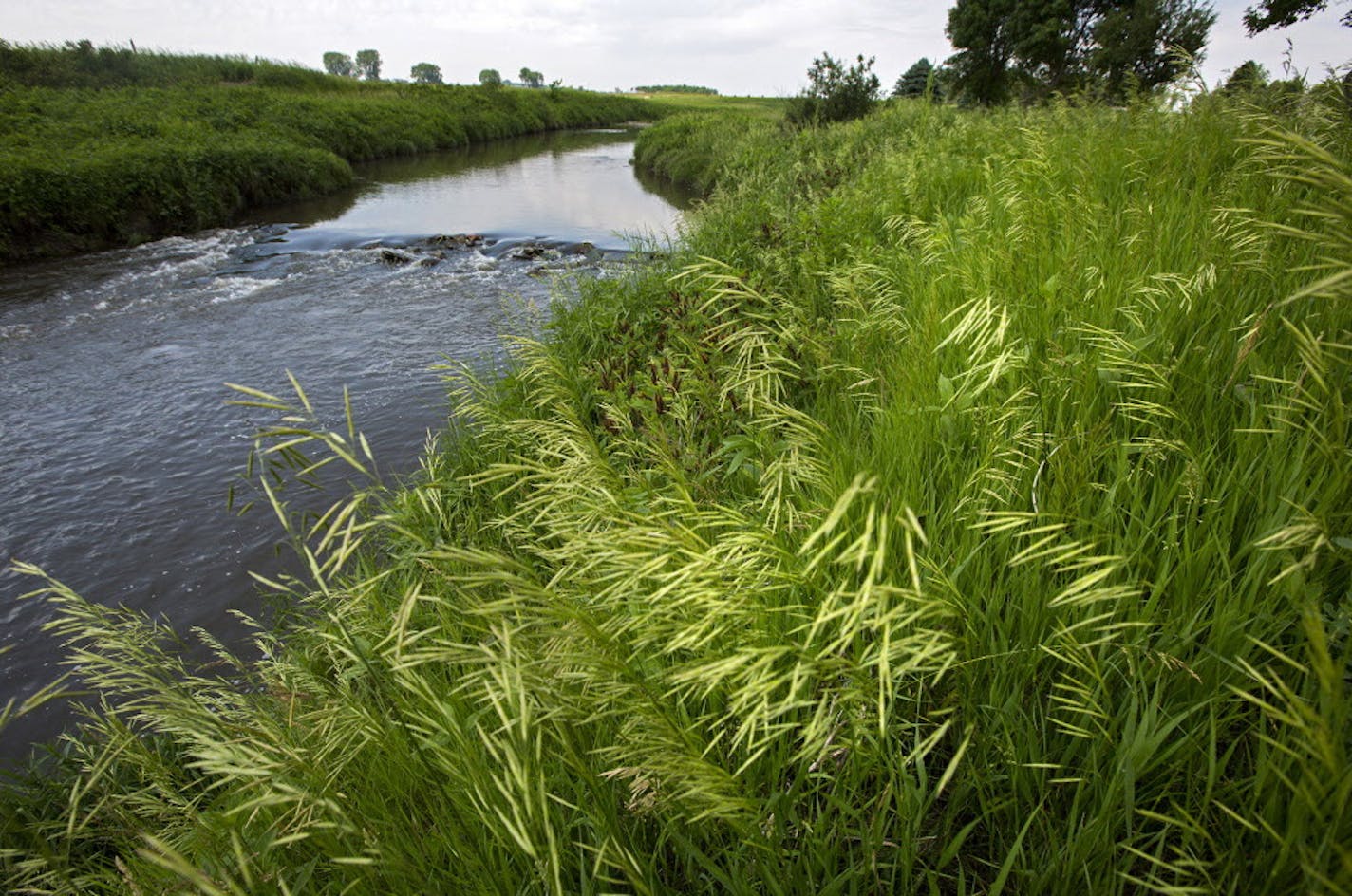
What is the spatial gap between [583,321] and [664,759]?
14.7 ft

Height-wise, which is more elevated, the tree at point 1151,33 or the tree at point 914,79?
the tree at point 914,79

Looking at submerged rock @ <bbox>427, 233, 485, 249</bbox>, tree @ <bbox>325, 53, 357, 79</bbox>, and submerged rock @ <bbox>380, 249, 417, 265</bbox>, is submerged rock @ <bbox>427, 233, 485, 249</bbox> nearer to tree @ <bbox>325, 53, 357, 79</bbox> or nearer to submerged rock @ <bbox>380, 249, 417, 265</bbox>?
submerged rock @ <bbox>380, 249, 417, 265</bbox>

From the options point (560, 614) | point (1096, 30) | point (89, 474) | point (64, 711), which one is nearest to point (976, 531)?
point (560, 614)

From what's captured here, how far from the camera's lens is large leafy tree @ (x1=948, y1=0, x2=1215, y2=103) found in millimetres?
19672

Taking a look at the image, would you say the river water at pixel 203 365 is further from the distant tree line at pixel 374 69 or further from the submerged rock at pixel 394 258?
the distant tree line at pixel 374 69

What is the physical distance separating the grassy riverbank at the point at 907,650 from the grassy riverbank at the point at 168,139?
42.1 ft

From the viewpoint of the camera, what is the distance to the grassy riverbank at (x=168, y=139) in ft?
36.2

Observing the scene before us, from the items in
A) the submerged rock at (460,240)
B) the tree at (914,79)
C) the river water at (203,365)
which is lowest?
the river water at (203,365)

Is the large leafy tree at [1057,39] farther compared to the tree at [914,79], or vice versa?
the tree at [914,79]

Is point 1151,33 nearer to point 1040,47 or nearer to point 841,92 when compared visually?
point 1040,47

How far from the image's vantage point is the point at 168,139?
15352 mm

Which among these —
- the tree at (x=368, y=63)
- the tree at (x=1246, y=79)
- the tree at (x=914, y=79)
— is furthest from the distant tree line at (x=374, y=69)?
the tree at (x=1246, y=79)

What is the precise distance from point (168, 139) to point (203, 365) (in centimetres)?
1248

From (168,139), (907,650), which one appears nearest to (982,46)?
(168,139)
